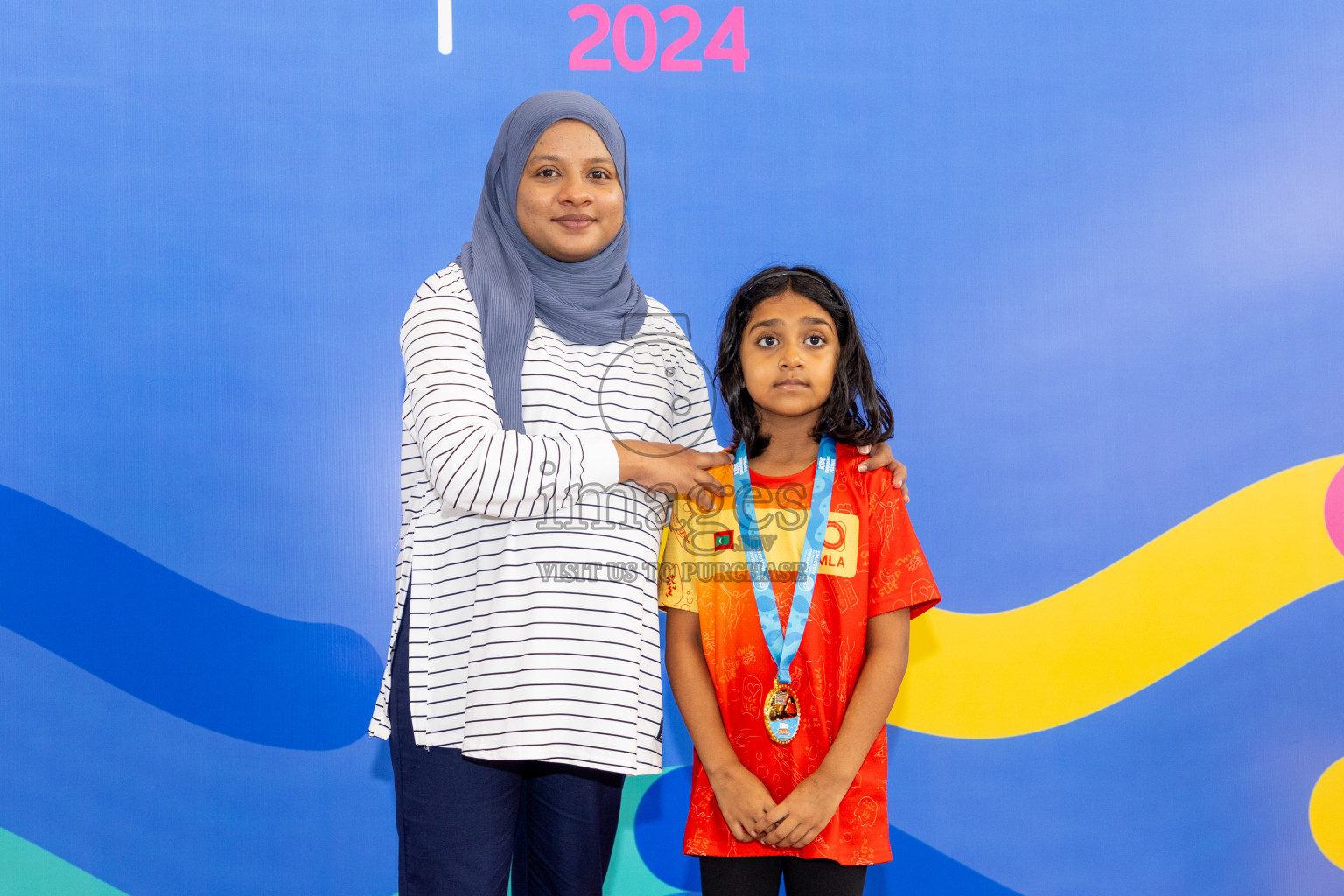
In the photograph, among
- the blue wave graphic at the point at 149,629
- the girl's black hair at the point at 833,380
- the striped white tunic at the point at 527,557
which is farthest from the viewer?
the blue wave graphic at the point at 149,629

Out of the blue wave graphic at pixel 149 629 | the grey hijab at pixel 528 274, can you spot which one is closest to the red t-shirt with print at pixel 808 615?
the grey hijab at pixel 528 274

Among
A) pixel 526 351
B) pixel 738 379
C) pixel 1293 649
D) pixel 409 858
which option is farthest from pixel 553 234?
pixel 1293 649

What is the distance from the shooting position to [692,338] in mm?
2209

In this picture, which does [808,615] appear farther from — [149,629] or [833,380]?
[149,629]

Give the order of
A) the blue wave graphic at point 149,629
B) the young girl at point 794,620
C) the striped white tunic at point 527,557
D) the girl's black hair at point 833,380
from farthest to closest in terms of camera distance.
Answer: the blue wave graphic at point 149,629 < the girl's black hair at point 833,380 < the young girl at point 794,620 < the striped white tunic at point 527,557

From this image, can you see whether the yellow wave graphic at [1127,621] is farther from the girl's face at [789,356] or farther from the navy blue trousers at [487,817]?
the navy blue trousers at [487,817]

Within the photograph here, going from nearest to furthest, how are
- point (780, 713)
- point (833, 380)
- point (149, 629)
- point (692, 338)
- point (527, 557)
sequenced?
point (527, 557) → point (780, 713) → point (833, 380) → point (149, 629) → point (692, 338)

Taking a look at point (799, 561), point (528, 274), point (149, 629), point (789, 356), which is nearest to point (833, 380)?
point (789, 356)

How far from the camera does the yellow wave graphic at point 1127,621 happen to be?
219cm

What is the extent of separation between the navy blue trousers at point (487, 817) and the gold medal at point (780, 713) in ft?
0.75

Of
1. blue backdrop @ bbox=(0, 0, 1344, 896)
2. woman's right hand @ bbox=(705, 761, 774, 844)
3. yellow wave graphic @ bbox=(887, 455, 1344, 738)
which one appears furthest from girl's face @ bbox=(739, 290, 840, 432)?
yellow wave graphic @ bbox=(887, 455, 1344, 738)

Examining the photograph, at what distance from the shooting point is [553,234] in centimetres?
140

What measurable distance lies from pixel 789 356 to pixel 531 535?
0.47m

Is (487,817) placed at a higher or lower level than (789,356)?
lower
